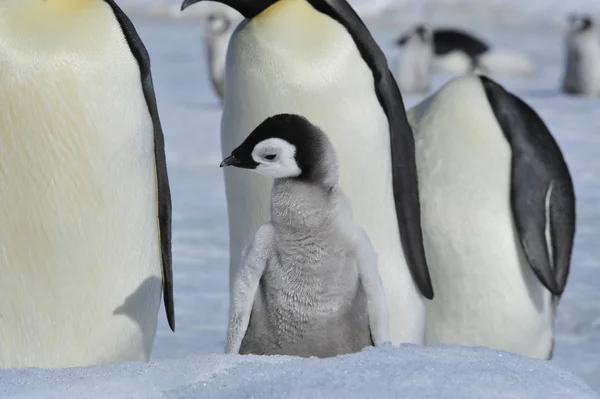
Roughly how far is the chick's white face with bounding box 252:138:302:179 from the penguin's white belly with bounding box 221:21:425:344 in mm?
879

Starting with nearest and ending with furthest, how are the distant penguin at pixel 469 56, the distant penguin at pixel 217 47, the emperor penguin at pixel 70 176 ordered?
the emperor penguin at pixel 70 176 → the distant penguin at pixel 217 47 → the distant penguin at pixel 469 56

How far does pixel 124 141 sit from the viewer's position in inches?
133

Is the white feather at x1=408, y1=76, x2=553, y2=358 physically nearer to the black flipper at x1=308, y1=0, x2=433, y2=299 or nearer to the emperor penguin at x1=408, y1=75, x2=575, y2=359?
the emperor penguin at x1=408, y1=75, x2=575, y2=359

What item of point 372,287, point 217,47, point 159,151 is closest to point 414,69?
point 217,47

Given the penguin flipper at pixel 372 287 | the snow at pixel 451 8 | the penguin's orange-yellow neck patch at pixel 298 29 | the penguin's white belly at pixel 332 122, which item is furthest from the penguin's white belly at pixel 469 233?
the snow at pixel 451 8

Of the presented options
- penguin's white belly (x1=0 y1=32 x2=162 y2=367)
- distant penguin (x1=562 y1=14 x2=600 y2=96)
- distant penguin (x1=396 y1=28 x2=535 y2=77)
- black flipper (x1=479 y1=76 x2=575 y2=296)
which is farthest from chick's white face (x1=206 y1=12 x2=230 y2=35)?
penguin's white belly (x1=0 y1=32 x2=162 y2=367)

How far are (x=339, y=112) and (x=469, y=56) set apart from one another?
13.9 m

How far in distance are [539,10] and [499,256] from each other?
24.3m

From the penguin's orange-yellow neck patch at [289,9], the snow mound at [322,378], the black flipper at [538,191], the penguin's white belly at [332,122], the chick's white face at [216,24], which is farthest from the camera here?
the chick's white face at [216,24]

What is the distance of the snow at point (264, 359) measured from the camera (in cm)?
228

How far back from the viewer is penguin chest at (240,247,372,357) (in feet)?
9.48

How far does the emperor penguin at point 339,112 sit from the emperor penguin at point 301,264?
0.86m

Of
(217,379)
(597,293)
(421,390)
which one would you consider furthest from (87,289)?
(597,293)

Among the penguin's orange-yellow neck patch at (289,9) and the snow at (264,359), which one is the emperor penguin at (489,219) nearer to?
the snow at (264,359)
